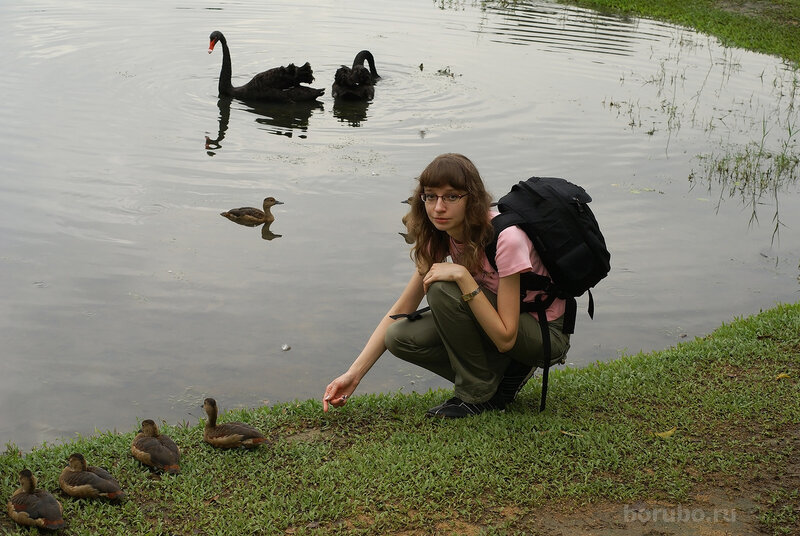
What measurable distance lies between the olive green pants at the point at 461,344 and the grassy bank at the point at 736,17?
675 inches

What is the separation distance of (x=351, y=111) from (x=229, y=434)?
11106 millimetres

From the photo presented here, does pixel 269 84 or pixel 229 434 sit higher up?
pixel 269 84

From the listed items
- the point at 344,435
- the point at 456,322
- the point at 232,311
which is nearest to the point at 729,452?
the point at 456,322

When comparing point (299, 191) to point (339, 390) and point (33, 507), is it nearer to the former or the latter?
point (339, 390)

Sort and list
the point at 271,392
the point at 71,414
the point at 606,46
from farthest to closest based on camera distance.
Result: the point at 606,46 → the point at 271,392 → the point at 71,414

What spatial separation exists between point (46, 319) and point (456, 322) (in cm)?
411

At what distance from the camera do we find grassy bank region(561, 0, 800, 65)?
71.3 feet

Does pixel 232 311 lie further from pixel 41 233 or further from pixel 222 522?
pixel 222 522

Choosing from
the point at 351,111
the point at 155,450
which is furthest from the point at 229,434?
the point at 351,111

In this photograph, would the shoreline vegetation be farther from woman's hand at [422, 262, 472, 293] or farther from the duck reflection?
the duck reflection

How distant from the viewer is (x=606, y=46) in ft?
70.7

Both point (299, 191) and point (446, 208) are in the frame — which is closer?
point (446, 208)

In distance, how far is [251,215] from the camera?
9852mm

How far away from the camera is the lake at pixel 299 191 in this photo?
718 centimetres
